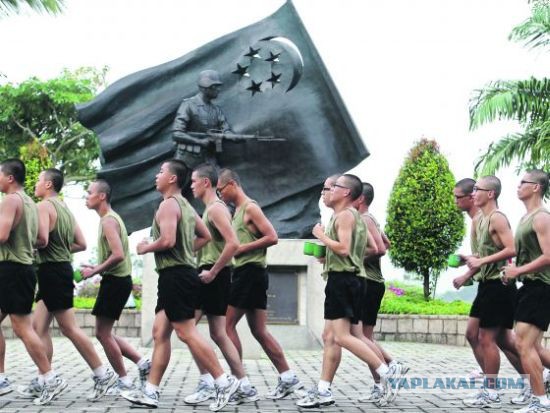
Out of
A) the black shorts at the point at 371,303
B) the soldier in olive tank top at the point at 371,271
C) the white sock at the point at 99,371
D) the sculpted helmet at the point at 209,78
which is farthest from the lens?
the sculpted helmet at the point at 209,78

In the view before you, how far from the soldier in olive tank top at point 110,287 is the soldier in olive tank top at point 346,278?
1.64 metres

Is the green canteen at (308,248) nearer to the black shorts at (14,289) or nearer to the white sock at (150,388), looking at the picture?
the white sock at (150,388)

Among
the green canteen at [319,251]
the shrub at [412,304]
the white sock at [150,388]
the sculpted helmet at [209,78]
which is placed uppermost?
the sculpted helmet at [209,78]

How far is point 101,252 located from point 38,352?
118 centimetres

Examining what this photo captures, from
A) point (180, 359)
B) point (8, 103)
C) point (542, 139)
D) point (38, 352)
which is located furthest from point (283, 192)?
point (8, 103)

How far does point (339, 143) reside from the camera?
1523 cm

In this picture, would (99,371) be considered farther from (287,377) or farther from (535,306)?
(535,306)

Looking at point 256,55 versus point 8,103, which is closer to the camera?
point 256,55

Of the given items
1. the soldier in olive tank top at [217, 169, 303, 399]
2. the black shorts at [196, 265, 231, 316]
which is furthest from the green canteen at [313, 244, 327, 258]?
the black shorts at [196, 265, 231, 316]

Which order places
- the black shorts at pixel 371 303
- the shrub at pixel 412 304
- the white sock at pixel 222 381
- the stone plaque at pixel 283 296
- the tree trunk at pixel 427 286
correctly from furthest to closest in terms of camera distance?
the tree trunk at pixel 427 286 < the shrub at pixel 412 304 < the stone plaque at pixel 283 296 < the black shorts at pixel 371 303 < the white sock at pixel 222 381

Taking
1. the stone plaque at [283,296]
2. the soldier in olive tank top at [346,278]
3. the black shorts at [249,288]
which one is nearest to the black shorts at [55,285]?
the black shorts at [249,288]

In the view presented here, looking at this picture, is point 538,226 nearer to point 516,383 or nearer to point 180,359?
point 516,383

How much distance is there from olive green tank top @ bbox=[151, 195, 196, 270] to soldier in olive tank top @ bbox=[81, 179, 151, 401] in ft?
2.31

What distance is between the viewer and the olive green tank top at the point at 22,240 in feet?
26.7
